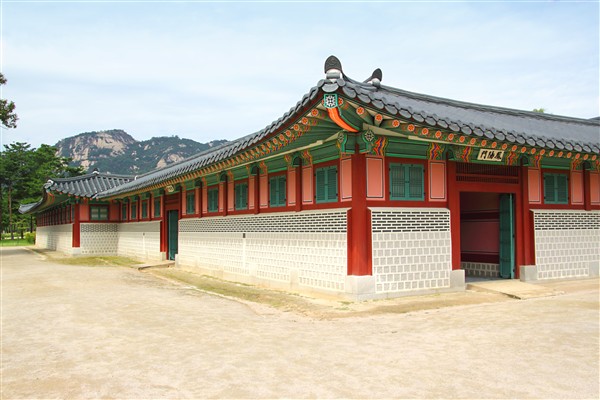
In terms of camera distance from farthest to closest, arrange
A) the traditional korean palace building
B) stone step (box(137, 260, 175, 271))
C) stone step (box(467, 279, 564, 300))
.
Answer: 1. stone step (box(137, 260, 175, 271))
2. stone step (box(467, 279, 564, 300))
3. the traditional korean palace building

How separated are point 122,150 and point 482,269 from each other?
138670mm

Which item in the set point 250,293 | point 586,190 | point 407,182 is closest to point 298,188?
point 407,182

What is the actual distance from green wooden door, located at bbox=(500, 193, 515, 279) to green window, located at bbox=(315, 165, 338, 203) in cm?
472

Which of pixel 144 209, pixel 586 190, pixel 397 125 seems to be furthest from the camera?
pixel 144 209

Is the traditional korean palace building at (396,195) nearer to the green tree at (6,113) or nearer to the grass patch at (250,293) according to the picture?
the grass patch at (250,293)

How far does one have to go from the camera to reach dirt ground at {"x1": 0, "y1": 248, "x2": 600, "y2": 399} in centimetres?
467

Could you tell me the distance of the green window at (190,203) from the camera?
18375 millimetres

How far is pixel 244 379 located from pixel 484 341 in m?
3.20

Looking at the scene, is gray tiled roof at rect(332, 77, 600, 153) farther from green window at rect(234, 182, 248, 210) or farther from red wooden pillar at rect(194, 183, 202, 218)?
red wooden pillar at rect(194, 183, 202, 218)

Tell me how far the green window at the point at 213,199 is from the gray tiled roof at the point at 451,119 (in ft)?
3.78

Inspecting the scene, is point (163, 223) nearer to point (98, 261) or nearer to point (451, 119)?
point (98, 261)

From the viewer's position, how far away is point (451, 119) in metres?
9.48

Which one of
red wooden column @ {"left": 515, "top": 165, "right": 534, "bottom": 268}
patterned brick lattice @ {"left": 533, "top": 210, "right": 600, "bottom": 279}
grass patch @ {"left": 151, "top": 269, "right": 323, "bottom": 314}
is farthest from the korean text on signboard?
grass patch @ {"left": 151, "top": 269, "right": 323, "bottom": 314}

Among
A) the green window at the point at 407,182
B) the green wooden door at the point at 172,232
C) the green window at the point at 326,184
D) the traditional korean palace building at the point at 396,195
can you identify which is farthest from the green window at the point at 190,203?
the green window at the point at 407,182
